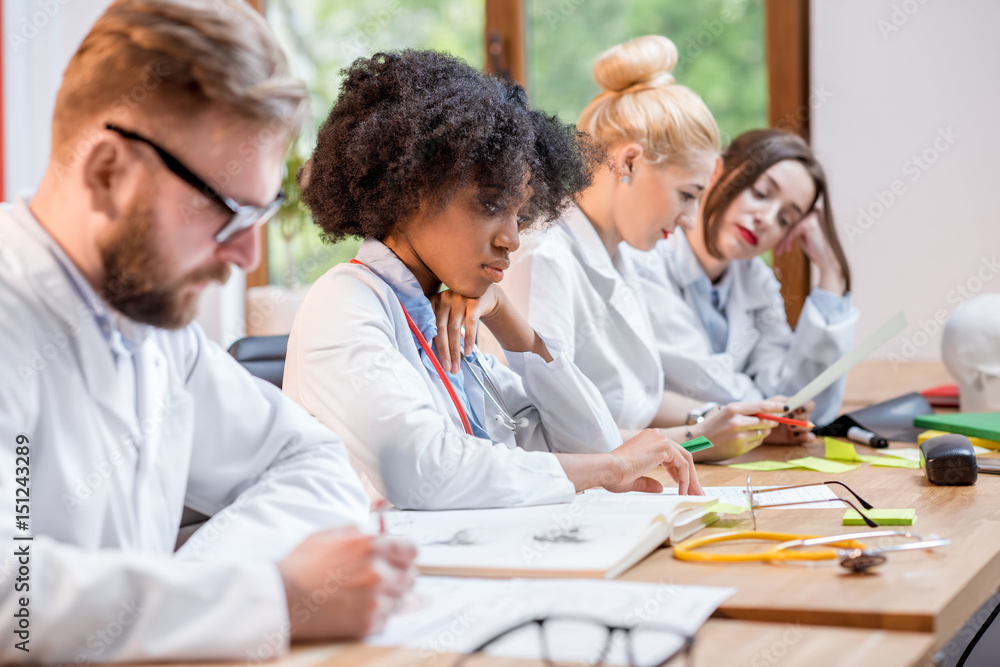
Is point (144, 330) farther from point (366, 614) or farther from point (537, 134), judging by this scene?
point (537, 134)

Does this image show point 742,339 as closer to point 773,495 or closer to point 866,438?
point 866,438

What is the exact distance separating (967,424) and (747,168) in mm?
895

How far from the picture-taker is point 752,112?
12.0ft

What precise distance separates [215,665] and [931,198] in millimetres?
3141

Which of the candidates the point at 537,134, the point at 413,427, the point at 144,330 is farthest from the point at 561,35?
the point at 144,330

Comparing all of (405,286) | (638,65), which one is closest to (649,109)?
(638,65)

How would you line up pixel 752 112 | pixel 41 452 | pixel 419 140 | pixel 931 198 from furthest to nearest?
pixel 752 112 → pixel 931 198 → pixel 419 140 → pixel 41 452

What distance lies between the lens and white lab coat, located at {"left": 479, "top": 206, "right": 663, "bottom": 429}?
1864mm

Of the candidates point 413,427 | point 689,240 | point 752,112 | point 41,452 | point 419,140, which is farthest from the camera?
point 752,112

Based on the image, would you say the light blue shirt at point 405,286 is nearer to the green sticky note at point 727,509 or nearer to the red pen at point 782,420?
the green sticky note at point 727,509

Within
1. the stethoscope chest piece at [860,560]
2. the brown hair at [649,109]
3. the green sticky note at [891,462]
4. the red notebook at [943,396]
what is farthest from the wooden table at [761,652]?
the red notebook at [943,396]

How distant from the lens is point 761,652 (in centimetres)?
74

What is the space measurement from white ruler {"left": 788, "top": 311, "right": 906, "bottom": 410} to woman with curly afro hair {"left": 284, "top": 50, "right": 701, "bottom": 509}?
15.5 inches

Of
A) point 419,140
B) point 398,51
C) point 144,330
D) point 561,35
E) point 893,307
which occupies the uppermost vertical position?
point 561,35
